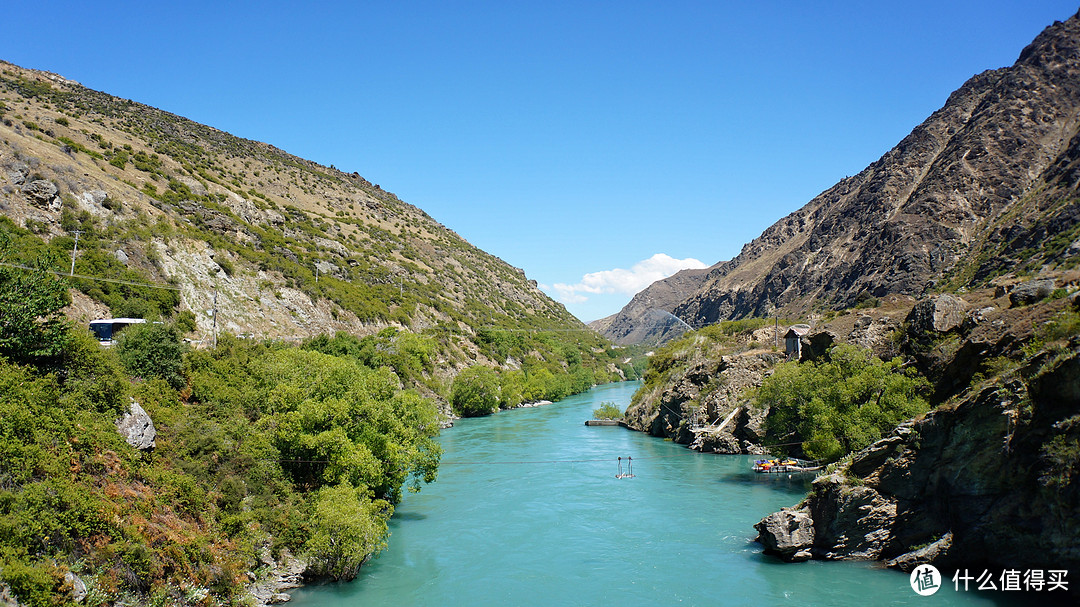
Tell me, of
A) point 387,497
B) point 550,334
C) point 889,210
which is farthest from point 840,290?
point 387,497

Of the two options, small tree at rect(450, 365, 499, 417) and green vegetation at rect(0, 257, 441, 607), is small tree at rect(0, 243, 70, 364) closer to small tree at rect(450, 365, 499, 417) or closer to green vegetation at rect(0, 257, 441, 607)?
green vegetation at rect(0, 257, 441, 607)

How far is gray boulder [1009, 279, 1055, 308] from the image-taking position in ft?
91.6

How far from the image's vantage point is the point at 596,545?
1081 inches

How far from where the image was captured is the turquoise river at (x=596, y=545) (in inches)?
860

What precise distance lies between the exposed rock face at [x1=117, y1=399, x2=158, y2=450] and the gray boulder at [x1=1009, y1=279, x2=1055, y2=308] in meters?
35.9

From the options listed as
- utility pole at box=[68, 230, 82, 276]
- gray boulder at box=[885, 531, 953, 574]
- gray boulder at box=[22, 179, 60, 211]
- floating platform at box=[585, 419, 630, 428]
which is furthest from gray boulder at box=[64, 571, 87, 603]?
floating platform at box=[585, 419, 630, 428]

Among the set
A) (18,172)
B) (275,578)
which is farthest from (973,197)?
(18,172)

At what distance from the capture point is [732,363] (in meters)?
55.6

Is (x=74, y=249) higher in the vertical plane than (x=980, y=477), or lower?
higher

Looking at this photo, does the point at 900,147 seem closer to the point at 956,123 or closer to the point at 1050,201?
the point at 956,123

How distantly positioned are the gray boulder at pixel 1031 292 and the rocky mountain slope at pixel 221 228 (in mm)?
47424

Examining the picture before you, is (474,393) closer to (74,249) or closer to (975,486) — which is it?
(74,249)

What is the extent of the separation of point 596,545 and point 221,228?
57386 mm

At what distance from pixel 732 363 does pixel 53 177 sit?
55.5 metres
